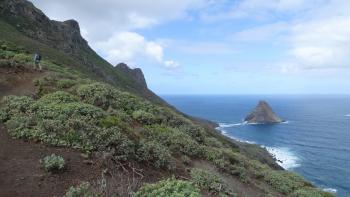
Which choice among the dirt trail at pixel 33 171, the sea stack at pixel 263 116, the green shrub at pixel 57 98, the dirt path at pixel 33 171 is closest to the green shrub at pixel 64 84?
the green shrub at pixel 57 98

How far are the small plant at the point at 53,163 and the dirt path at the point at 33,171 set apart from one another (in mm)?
164

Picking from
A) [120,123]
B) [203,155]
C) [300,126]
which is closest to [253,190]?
[203,155]

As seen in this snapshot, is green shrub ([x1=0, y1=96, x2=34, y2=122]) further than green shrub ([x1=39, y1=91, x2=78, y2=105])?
No

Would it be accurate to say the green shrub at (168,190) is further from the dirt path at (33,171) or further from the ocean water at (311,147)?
the ocean water at (311,147)

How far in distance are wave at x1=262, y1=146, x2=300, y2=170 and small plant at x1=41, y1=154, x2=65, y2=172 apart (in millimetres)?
70066

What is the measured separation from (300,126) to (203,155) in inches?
5162

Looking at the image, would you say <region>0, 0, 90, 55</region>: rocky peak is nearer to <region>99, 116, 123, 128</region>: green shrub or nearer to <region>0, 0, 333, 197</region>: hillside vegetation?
<region>0, 0, 333, 197</region>: hillside vegetation

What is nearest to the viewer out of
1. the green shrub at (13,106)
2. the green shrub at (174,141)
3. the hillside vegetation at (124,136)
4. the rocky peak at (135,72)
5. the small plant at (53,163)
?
the small plant at (53,163)

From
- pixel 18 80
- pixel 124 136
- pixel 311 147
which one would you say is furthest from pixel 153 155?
pixel 311 147

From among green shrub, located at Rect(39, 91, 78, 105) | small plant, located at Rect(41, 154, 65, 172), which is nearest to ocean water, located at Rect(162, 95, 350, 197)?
green shrub, located at Rect(39, 91, 78, 105)

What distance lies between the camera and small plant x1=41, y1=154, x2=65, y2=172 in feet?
32.4

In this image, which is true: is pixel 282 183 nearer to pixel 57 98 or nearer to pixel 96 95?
pixel 96 95

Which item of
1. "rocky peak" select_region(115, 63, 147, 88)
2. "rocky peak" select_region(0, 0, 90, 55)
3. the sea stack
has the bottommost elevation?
the sea stack

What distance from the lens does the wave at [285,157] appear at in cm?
7575
